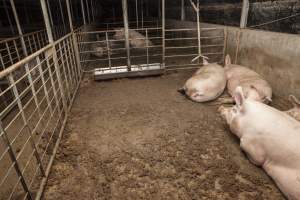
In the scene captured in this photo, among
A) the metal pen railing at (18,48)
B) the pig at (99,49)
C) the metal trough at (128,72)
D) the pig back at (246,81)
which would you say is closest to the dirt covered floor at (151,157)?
the pig back at (246,81)

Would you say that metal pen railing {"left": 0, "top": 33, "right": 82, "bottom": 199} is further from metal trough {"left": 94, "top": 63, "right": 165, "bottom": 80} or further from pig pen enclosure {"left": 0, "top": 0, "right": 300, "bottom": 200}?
metal trough {"left": 94, "top": 63, "right": 165, "bottom": 80}

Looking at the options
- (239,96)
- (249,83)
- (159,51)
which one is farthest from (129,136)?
(159,51)

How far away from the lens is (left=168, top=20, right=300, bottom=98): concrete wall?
9.58 ft

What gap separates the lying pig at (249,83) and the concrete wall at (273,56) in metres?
0.19

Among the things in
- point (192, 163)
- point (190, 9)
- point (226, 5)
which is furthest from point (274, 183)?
point (190, 9)

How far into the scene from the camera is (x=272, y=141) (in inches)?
74.5

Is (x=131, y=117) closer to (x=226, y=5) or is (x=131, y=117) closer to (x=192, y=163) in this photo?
(x=192, y=163)

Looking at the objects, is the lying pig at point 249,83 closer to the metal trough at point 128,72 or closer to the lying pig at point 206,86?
the lying pig at point 206,86

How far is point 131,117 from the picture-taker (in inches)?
115

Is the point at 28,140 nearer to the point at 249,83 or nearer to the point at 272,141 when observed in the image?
the point at 272,141

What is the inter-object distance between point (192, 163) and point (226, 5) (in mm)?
3554

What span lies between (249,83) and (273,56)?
23.4 inches

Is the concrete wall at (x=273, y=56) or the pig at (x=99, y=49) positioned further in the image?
the pig at (x=99, y=49)

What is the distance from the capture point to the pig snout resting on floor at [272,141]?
1.73 meters
